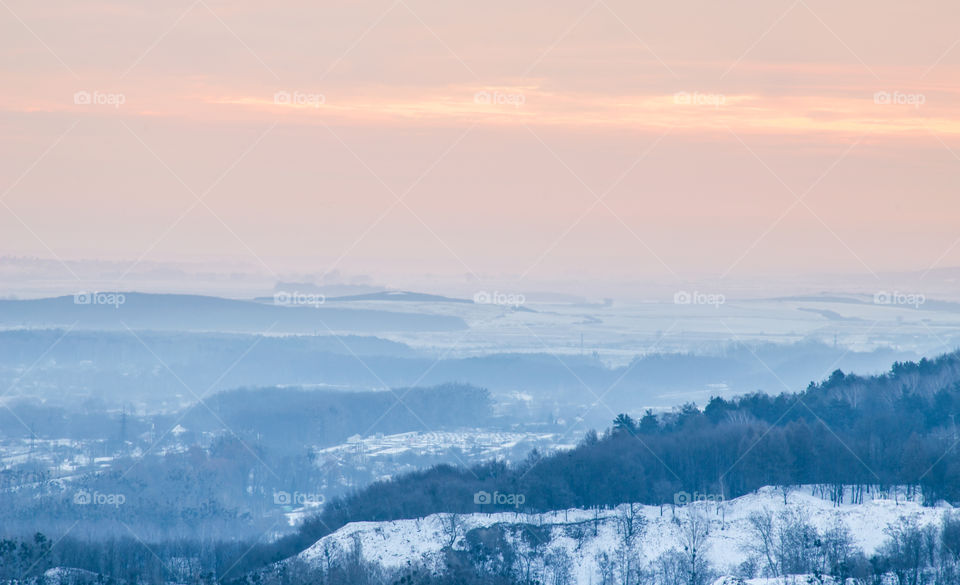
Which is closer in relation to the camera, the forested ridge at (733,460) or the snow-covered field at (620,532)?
the snow-covered field at (620,532)

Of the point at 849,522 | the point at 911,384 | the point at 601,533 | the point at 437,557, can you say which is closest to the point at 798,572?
the point at 849,522

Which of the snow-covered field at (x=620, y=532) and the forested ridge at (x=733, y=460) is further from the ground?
the forested ridge at (x=733, y=460)

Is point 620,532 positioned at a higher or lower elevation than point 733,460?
lower

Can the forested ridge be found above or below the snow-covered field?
above

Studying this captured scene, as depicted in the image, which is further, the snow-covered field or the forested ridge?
the forested ridge

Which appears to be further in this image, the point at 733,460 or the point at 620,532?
the point at 733,460

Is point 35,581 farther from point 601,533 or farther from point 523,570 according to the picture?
point 601,533

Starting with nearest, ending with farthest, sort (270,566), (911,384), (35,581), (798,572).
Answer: (798,572), (35,581), (270,566), (911,384)

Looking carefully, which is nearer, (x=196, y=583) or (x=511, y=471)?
(x=196, y=583)
